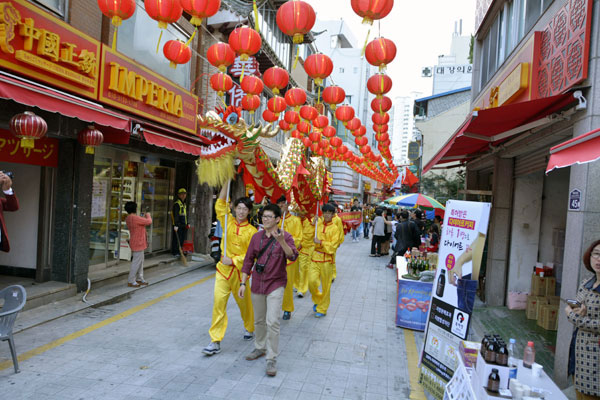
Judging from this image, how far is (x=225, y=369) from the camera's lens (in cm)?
459

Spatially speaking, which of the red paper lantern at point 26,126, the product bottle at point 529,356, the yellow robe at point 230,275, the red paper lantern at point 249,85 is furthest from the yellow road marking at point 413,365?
the red paper lantern at point 249,85

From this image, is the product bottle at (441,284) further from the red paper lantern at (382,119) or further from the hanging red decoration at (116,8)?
the red paper lantern at (382,119)

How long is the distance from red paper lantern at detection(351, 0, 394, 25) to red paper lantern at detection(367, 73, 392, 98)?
2.57 metres

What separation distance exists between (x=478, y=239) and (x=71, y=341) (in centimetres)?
501

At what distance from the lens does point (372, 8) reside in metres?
4.51

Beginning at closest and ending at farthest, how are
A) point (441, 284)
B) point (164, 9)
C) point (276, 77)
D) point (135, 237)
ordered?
point (441, 284) → point (164, 9) → point (135, 237) → point (276, 77)

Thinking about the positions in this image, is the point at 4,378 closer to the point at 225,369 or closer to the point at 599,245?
the point at 225,369

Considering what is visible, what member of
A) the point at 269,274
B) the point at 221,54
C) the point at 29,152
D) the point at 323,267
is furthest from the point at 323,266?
the point at 29,152

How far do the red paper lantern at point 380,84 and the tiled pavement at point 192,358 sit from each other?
4039 mm

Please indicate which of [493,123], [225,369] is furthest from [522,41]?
[225,369]

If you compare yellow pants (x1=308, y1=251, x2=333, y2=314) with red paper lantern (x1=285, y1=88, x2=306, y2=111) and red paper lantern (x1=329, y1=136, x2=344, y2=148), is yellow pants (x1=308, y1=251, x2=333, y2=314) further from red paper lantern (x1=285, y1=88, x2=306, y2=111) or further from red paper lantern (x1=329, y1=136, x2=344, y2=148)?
red paper lantern (x1=329, y1=136, x2=344, y2=148)

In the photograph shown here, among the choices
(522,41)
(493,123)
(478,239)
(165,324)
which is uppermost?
(522,41)

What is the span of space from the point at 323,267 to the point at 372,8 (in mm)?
4125

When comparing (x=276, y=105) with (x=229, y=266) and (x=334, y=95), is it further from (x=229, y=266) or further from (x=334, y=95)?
(x=229, y=266)
